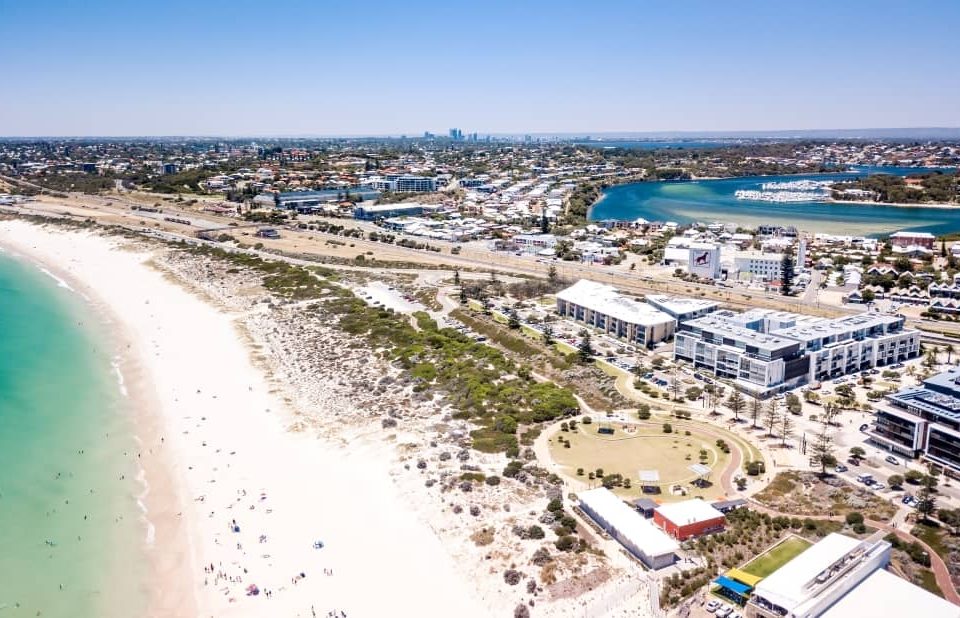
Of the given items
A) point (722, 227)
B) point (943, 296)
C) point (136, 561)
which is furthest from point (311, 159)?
point (136, 561)

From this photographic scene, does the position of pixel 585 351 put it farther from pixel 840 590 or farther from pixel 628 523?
pixel 840 590

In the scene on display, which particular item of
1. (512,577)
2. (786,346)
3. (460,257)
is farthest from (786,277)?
(512,577)

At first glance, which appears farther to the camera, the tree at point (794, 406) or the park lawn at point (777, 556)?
the tree at point (794, 406)

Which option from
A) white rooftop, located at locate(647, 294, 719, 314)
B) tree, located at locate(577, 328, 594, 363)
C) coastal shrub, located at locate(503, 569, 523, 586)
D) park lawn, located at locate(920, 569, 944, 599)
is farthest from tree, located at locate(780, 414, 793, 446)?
coastal shrub, located at locate(503, 569, 523, 586)

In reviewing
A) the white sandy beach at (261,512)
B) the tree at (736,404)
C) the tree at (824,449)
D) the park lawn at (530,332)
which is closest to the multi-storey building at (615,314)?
the park lawn at (530,332)

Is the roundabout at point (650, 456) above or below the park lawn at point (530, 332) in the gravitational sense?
below

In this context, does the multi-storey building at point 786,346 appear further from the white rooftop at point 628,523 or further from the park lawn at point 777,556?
the white rooftop at point 628,523
